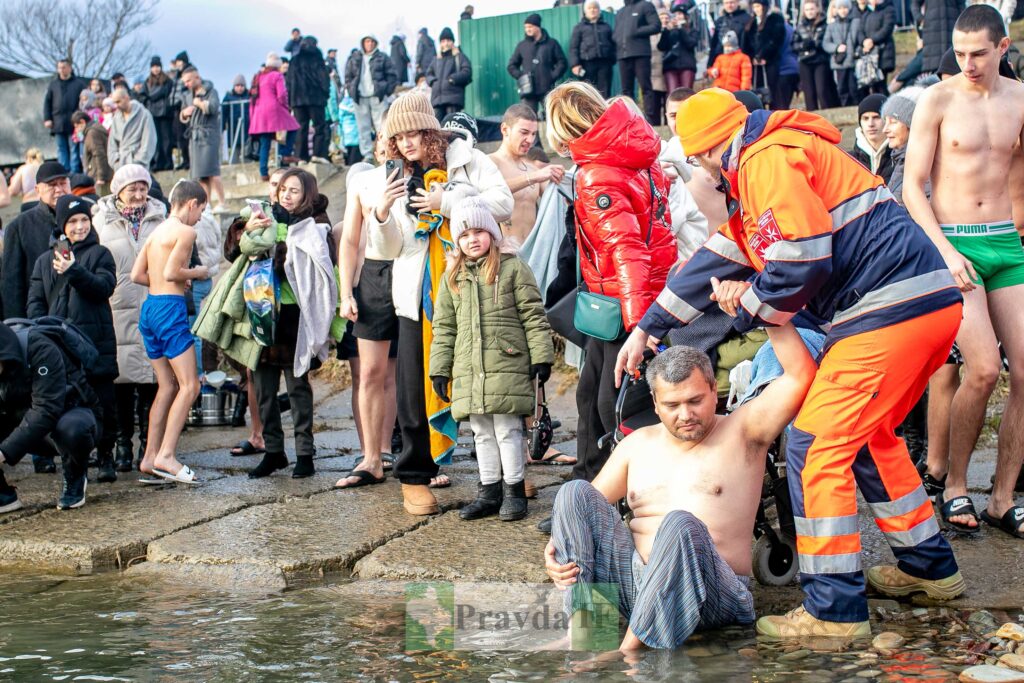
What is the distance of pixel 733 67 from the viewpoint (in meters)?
12.1

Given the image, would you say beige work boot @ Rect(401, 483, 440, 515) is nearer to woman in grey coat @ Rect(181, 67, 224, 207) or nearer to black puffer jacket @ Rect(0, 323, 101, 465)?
black puffer jacket @ Rect(0, 323, 101, 465)

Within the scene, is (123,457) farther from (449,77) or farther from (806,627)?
(449,77)

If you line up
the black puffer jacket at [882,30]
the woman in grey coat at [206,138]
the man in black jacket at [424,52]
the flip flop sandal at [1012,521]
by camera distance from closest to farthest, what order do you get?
the flip flop sandal at [1012,521] < the black puffer jacket at [882,30] < the woman in grey coat at [206,138] < the man in black jacket at [424,52]

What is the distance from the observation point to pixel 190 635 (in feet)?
13.5

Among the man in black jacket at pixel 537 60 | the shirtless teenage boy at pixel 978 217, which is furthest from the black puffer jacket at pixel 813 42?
the shirtless teenage boy at pixel 978 217

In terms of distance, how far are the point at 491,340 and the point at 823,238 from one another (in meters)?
2.04

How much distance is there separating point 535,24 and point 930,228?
9.44m

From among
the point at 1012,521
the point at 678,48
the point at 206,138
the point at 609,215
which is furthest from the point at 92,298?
the point at 678,48

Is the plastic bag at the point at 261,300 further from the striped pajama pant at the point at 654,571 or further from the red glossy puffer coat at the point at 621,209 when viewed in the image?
the striped pajama pant at the point at 654,571

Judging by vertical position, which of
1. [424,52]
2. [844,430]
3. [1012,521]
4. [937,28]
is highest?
[424,52]

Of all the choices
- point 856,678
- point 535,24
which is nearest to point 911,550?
point 856,678

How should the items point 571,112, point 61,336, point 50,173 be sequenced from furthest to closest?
point 50,173
point 61,336
point 571,112

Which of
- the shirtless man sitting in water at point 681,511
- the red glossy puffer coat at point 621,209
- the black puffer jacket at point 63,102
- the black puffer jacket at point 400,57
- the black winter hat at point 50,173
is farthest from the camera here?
the black puffer jacket at point 63,102

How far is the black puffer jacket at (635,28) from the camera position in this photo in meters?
12.3
